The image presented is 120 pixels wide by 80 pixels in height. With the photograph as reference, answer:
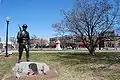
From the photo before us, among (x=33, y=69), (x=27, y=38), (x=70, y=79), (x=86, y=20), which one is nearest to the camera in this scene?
(x=70, y=79)

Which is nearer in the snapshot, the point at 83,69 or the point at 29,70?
the point at 29,70

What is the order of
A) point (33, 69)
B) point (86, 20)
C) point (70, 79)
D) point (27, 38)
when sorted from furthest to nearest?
point (86, 20) → point (27, 38) → point (33, 69) → point (70, 79)

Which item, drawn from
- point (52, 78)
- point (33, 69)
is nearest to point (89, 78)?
point (52, 78)

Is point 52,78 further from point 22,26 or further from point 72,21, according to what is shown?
point 72,21

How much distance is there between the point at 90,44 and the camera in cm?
4156

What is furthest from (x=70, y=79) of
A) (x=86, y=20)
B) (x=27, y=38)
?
(x=86, y=20)

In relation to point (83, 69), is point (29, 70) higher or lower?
higher

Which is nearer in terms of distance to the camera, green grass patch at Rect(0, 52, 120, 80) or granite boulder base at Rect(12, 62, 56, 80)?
green grass patch at Rect(0, 52, 120, 80)

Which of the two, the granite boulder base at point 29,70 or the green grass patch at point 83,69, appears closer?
the green grass patch at point 83,69

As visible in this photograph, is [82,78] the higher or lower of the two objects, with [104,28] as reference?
lower

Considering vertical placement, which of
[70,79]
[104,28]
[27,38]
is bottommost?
[70,79]

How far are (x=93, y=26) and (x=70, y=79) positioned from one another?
27203 millimetres

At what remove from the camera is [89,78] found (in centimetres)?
1348

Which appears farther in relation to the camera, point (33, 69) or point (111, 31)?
point (111, 31)
